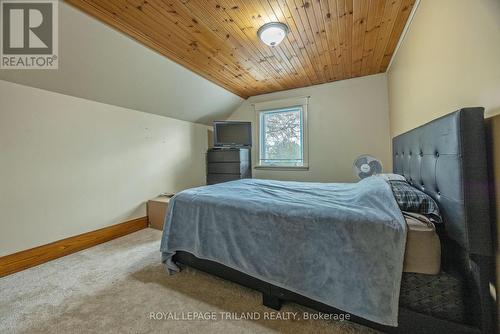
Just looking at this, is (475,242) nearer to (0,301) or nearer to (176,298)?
(176,298)

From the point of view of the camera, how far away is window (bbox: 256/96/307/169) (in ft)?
12.0

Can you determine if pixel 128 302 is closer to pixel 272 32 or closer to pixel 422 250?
pixel 422 250

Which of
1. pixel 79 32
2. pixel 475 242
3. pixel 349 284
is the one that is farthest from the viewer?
pixel 79 32

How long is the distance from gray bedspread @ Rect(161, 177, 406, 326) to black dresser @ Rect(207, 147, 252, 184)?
194 cm

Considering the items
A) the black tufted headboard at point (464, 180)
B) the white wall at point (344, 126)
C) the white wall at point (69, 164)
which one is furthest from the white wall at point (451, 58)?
the white wall at point (69, 164)

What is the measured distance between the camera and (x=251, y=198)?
165cm

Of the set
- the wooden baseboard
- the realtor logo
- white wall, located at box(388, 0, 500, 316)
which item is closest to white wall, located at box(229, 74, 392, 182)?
white wall, located at box(388, 0, 500, 316)

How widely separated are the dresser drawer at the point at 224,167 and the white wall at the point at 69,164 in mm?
870

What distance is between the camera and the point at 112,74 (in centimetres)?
235

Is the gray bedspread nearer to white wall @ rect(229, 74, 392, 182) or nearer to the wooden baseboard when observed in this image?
the wooden baseboard

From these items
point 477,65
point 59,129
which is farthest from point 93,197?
point 477,65

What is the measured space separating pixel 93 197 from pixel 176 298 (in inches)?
73.7

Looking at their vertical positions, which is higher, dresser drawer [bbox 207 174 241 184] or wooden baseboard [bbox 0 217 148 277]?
dresser drawer [bbox 207 174 241 184]

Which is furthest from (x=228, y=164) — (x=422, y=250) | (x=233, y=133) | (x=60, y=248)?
(x=422, y=250)
